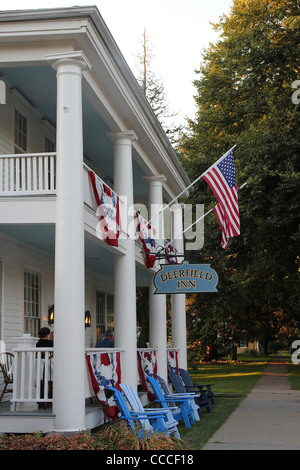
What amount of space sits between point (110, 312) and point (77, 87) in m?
14.6

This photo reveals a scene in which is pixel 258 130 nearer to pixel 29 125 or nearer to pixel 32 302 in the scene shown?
pixel 29 125

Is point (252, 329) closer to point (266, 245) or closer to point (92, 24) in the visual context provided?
point (266, 245)

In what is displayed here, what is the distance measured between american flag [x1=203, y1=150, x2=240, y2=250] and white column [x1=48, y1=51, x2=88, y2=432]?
5239 millimetres

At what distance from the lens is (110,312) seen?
2467 centimetres

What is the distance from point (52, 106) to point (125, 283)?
13.9 ft

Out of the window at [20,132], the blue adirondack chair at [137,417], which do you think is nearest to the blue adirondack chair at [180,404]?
the blue adirondack chair at [137,417]

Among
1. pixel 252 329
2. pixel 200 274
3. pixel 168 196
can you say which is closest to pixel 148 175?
pixel 168 196

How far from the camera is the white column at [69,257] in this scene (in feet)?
33.5

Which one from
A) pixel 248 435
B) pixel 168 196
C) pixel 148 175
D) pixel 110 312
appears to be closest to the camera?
pixel 248 435

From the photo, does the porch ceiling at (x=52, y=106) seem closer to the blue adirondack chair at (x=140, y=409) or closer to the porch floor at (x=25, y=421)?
the blue adirondack chair at (x=140, y=409)

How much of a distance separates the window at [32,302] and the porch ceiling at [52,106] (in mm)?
3695

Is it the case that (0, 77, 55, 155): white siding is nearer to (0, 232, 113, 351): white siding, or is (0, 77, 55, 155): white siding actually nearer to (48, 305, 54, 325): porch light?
(0, 232, 113, 351): white siding

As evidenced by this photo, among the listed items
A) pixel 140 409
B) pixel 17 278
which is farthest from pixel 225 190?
pixel 140 409
